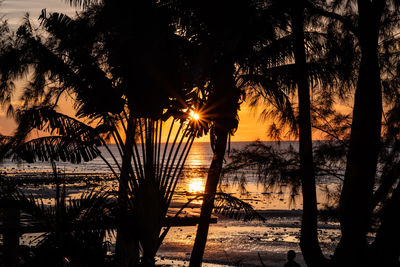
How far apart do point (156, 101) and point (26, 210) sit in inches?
107

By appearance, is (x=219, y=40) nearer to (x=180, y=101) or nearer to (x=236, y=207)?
(x=180, y=101)

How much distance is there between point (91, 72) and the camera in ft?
23.4

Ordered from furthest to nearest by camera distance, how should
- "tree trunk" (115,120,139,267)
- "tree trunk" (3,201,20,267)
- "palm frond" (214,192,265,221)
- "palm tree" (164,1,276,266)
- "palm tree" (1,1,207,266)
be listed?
"palm frond" (214,192,265,221), "palm tree" (164,1,276,266), "palm tree" (1,1,207,266), "tree trunk" (3,201,20,267), "tree trunk" (115,120,139,267)

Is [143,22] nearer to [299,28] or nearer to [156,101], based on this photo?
[156,101]

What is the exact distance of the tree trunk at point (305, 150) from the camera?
852cm

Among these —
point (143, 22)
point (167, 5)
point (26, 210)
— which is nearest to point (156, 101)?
point (143, 22)

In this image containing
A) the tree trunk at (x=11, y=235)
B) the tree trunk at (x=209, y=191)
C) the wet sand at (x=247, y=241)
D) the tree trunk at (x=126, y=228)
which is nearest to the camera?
the tree trunk at (x=126, y=228)

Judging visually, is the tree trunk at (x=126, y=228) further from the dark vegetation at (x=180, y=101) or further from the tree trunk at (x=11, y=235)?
the tree trunk at (x=11, y=235)

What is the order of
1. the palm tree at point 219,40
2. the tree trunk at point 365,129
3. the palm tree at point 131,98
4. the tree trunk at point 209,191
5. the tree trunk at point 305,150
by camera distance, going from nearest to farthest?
1. the palm tree at point 131,98
2. the palm tree at point 219,40
3. the tree trunk at point 365,129
4. the tree trunk at point 305,150
5. the tree trunk at point 209,191

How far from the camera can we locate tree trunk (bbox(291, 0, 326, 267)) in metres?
8.52

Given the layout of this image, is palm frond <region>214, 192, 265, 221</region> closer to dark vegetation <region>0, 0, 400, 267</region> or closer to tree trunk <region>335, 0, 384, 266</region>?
dark vegetation <region>0, 0, 400, 267</region>

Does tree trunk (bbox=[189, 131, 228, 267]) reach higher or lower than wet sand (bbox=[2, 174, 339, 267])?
higher

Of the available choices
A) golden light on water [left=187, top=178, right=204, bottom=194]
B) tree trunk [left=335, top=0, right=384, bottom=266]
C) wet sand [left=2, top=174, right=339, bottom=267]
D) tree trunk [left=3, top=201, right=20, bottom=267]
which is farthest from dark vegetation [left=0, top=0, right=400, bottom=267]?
golden light on water [left=187, top=178, right=204, bottom=194]

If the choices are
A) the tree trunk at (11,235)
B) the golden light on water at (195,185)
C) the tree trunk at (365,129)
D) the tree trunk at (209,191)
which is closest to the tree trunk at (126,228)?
the tree trunk at (11,235)
